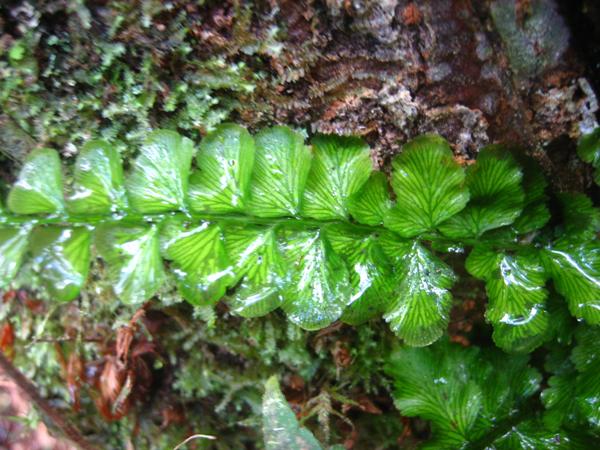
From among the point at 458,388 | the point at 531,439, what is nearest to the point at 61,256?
the point at 458,388

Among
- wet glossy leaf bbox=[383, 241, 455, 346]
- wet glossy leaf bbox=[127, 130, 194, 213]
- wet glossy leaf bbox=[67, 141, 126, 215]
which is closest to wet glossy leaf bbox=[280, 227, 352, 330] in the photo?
wet glossy leaf bbox=[383, 241, 455, 346]

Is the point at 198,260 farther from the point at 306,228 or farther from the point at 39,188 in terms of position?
the point at 39,188

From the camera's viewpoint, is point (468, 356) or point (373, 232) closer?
point (373, 232)

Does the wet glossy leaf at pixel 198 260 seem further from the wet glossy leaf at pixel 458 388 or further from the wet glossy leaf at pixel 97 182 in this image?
the wet glossy leaf at pixel 458 388

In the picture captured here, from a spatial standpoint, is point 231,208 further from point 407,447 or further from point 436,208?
point 407,447

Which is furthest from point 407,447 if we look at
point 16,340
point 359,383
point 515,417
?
point 16,340

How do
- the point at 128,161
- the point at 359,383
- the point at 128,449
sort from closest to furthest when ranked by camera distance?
the point at 128,161 → the point at 359,383 → the point at 128,449
